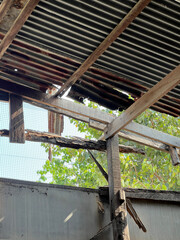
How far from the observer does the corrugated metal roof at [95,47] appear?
415cm

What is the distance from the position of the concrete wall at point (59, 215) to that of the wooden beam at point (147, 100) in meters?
1.25

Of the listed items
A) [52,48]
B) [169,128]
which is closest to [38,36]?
Answer: [52,48]

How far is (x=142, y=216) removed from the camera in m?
6.31

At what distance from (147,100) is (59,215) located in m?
2.37

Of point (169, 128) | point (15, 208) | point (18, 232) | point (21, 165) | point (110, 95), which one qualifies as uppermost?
point (169, 128)

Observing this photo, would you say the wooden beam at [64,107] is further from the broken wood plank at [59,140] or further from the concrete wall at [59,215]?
the concrete wall at [59,215]

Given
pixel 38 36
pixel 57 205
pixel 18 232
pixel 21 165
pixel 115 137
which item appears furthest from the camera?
pixel 21 165

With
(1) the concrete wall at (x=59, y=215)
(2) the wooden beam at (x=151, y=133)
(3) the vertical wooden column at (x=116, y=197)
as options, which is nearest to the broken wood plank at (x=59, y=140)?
(3) the vertical wooden column at (x=116, y=197)

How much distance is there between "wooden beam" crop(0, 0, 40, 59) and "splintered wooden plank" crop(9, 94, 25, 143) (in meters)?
1.10

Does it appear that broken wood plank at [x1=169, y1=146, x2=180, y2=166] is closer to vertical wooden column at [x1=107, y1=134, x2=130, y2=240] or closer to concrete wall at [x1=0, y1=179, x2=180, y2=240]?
concrete wall at [x1=0, y1=179, x2=180, y2=240]

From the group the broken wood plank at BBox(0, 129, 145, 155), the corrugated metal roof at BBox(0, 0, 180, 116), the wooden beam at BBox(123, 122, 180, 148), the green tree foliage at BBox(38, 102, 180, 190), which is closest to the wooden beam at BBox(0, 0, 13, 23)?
the corrugated metal roof at BBox(0, 0, 180, 116)

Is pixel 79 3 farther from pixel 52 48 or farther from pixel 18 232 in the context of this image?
pixel 18 232

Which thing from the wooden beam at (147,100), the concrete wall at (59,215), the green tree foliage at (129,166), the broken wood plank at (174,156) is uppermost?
the green tree foliage at (129,166)

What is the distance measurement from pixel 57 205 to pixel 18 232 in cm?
80
